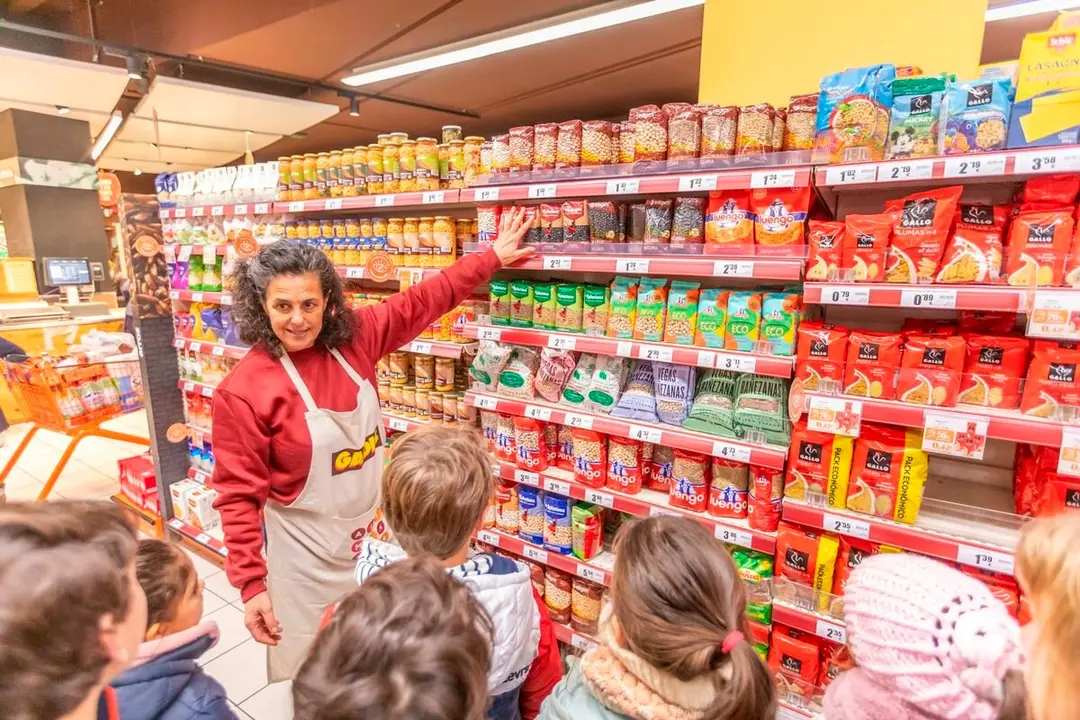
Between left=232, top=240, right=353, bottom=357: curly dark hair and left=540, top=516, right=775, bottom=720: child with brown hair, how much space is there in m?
1.49

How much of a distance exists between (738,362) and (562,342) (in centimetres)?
71

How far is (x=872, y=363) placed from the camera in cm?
180

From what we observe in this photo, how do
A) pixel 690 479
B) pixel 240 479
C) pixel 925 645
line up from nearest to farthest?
pixel 925 645 < pixel 240 479 < pixel 690 479

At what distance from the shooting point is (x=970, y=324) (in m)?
1.84

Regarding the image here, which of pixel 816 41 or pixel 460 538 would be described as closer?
pixel 460 538

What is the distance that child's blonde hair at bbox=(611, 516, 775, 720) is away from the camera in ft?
3.28

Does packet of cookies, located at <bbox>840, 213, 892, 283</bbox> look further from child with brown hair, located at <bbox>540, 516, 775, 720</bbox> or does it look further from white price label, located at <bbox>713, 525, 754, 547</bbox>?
child with brown hair, located at <bbox>540, 516, 775, 720</bbox>

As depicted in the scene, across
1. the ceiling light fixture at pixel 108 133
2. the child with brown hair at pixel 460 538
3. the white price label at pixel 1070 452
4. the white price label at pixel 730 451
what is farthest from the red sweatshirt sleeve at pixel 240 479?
the ceiling light fixture at pixel 108 133

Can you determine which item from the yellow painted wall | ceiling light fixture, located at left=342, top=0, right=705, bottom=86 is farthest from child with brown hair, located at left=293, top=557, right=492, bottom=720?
ceiling light fixture, located at left=342, top=0, right=705, bottom=86

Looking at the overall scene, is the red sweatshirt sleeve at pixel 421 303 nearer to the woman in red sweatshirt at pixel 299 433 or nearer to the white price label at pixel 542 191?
the woman in red sweatshirt at pixel 299 433

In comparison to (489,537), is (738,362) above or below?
above

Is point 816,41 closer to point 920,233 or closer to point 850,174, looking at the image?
point 850,174

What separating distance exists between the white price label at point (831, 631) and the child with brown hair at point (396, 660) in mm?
1533

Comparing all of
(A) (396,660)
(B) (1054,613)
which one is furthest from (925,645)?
(A) (396,660)
